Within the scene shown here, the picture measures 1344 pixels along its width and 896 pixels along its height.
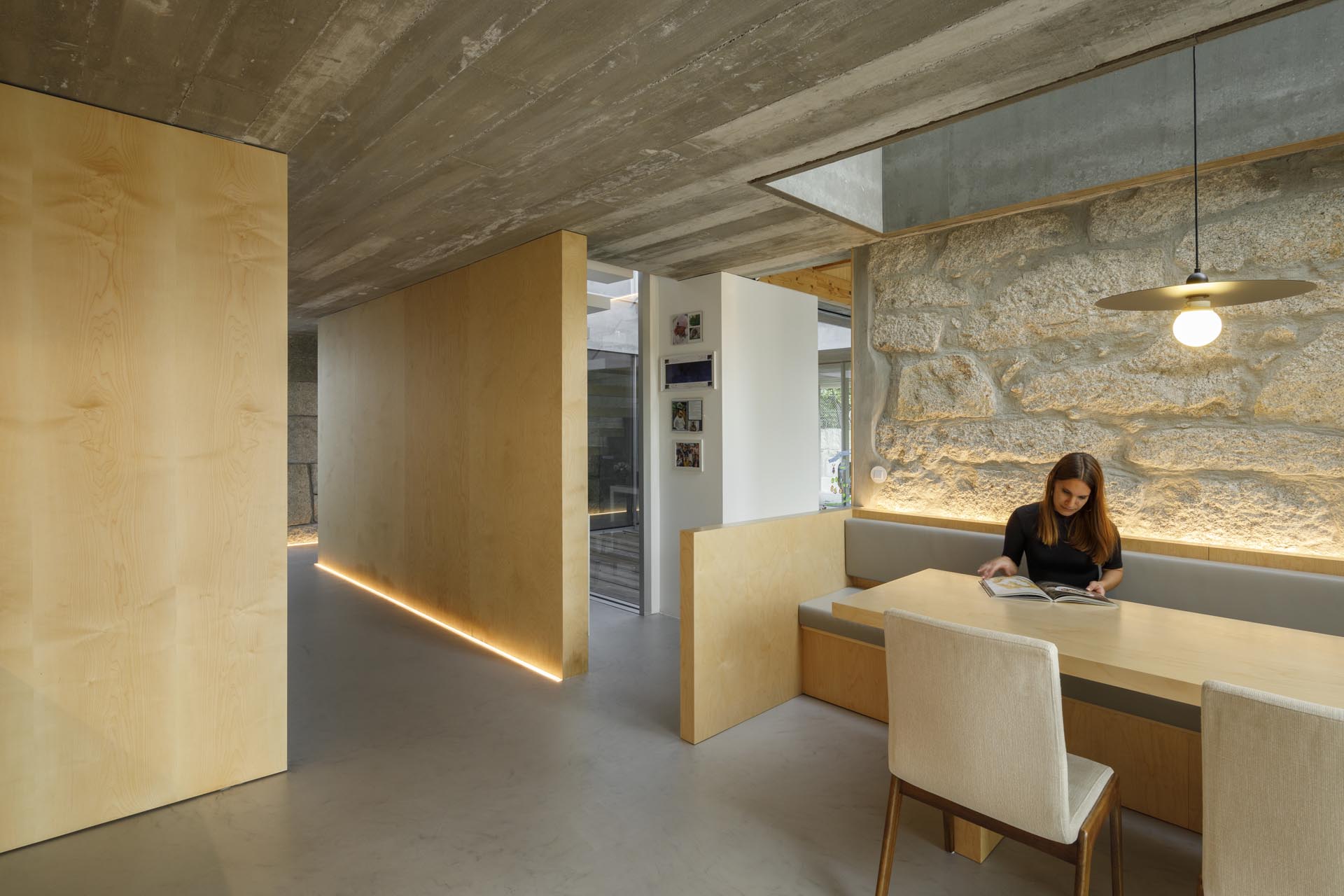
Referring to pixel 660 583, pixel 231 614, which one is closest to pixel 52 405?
pixel 231 614

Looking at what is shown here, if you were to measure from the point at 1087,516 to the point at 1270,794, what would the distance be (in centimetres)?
172

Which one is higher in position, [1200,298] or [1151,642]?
[1200,298]

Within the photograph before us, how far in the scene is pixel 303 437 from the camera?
857cm

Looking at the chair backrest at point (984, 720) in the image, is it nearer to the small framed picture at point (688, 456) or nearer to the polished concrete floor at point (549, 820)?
the polished concrete floor at point (549, 820)

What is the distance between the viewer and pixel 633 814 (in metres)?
2.46

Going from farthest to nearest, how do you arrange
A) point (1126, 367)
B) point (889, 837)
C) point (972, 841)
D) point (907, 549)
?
point (907, 549)
point (1126, 367)
point (972, 841)
point (889, 837)

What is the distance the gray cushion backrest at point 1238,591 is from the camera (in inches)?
95.7

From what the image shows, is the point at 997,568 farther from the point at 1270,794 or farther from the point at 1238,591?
the point at 1270,794

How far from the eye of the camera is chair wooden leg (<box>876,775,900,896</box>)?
6.34 ft

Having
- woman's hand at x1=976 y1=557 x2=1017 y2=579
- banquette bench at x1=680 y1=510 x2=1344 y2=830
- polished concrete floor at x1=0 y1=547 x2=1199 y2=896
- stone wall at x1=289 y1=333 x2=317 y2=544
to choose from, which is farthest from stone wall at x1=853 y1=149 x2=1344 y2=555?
stone wall at x1=289 y1=333 x2=317 y2=544

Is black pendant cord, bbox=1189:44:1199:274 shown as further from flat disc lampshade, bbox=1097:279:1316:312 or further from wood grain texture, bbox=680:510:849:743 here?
wood grain texture, bbox=680:510:849:743

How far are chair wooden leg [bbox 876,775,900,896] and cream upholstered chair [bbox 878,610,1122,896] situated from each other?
0.04 meters

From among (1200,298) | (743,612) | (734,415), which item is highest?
(1200,298)

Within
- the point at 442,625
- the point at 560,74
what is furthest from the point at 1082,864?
the point at 442,625
